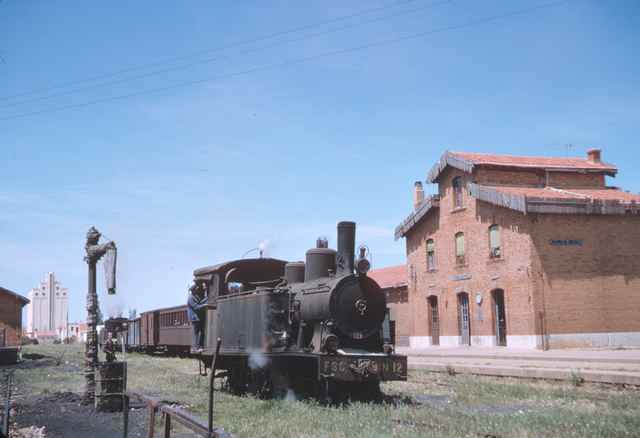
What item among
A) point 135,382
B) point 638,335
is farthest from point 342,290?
point 638,335

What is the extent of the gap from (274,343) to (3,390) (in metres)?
8.81

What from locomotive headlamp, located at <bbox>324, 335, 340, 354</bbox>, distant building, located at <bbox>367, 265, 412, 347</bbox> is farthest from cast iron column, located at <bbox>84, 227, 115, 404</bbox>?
distant building, located at <bbox>367, 265, 412, 347</bbox>

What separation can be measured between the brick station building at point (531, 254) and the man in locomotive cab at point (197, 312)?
14.3m

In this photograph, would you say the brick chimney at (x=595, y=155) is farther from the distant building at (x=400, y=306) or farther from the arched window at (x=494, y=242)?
the distant building at (x=400, y=306)

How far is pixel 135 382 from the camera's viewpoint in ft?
55.0

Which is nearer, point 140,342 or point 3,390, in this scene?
point 3,390

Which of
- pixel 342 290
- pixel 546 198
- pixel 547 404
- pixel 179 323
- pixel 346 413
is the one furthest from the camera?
pixel 179 323

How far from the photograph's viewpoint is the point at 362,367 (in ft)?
34.9

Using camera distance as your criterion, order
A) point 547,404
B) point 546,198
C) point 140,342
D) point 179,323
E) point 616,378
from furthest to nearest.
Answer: point 140,342
point 179,323
point 546,198
point 616,378
point 547,404

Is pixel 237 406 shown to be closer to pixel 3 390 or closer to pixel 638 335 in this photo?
pixel 3 390

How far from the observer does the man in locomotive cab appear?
15250mm

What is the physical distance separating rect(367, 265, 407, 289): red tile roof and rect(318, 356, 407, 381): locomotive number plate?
23444mm

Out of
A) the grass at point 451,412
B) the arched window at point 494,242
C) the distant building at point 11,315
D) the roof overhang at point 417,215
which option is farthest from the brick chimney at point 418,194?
the distant building at point 11,315

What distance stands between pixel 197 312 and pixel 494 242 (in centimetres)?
1593
